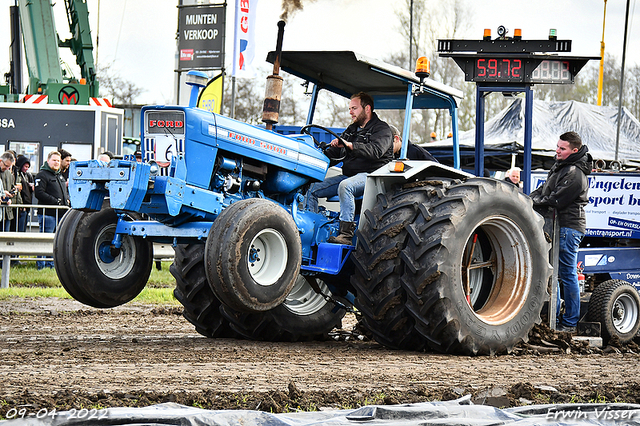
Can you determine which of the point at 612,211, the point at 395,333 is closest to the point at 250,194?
the point at 395,333

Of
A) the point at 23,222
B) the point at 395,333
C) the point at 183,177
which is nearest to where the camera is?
the point at 183,177

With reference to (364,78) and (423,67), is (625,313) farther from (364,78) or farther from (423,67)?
(364,78)

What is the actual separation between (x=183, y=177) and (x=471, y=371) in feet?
8.20

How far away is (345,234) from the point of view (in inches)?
282

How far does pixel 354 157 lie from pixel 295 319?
5.20 feet

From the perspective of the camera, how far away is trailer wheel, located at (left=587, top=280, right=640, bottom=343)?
852 cm

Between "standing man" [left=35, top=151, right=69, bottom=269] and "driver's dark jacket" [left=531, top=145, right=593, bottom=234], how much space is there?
814cm

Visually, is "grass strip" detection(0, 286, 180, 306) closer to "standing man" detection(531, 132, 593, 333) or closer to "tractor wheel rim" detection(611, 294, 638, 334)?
"standing man" detection(531, 132, 593, 333)

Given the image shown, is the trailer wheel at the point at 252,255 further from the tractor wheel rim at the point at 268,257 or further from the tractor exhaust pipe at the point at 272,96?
the tractor exhaust pipe at the point at 272,96

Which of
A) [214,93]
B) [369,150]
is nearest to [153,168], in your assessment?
[369,150]

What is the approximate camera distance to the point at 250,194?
685 cm

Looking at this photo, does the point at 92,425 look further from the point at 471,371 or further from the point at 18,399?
the point at 471,371

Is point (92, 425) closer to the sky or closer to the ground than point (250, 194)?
closer to the ground

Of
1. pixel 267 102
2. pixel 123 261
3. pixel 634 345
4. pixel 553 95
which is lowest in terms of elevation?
pixel 634 345
